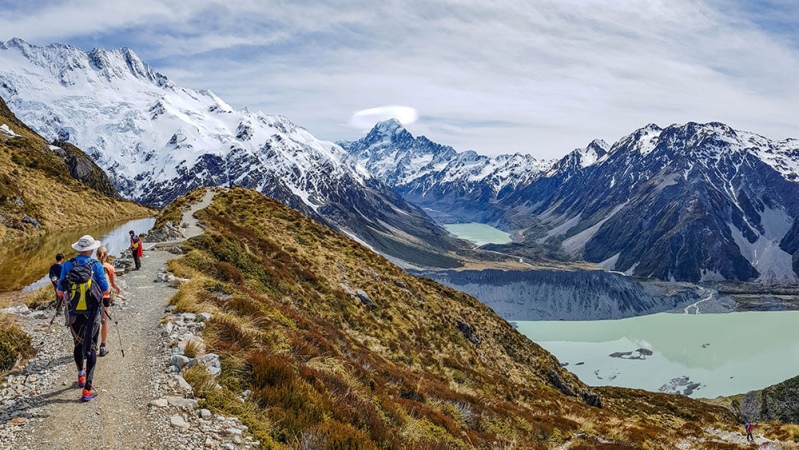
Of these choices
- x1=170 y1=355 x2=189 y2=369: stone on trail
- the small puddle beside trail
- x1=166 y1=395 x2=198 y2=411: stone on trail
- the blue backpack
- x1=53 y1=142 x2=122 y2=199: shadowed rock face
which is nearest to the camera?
x1=166 y1=395 x2=198 y2=411: stone on trail

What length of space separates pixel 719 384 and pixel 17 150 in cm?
18360

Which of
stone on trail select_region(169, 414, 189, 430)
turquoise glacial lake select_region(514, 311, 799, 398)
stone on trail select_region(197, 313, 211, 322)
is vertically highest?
stone on trail select_region(197, 313, 211, 322)

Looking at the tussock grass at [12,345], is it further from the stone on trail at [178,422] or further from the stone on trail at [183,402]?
the stone on trail at [178,422]

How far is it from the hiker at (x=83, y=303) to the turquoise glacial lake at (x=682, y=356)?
145 m

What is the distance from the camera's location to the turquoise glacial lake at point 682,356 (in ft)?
439

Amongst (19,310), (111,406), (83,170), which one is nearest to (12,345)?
(111,406)

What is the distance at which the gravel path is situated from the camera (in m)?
7.26

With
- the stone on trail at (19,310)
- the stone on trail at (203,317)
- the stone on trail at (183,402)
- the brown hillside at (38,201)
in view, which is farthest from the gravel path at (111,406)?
the brown hillside at (38,201)

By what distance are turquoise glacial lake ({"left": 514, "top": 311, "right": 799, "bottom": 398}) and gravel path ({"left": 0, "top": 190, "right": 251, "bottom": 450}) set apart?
144 meters

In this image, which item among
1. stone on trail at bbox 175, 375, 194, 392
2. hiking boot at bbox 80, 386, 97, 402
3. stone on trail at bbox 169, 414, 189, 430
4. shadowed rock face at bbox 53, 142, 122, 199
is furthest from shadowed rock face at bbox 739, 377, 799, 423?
shadowed rock face at bbox 53, 142, 122, 199

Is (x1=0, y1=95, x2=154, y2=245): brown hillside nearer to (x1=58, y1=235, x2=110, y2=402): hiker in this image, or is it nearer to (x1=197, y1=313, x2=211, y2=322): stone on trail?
(x1=197, y1=313, x2=211, y2=322): stone on trail

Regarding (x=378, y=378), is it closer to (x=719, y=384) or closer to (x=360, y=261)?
(x=360, y=261)

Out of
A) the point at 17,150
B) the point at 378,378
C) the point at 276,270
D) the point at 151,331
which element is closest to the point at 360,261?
the point at 276,270

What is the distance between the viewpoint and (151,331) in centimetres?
1244
